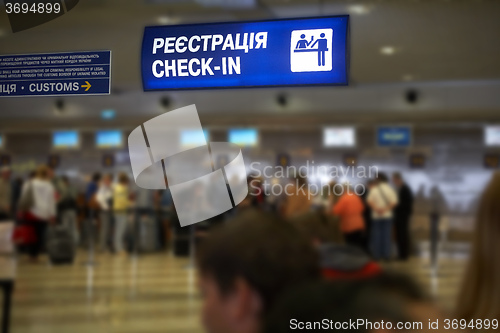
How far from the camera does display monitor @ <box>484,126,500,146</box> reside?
16.4 metres

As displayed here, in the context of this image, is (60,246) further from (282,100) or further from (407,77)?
(407,77)

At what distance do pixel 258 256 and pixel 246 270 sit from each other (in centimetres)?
3

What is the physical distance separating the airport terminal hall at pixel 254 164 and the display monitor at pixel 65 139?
0.51ft

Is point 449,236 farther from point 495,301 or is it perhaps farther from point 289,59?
point 495,301

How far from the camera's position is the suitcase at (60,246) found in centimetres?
1076

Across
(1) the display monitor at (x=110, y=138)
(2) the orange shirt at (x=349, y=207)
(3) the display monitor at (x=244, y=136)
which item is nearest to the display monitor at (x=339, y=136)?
(3) the display monitor at (x=244, y=136)

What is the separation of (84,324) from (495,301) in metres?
5.16

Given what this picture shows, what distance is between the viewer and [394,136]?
1698 cm

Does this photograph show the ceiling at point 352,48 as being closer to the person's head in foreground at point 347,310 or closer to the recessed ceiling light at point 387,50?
the recessed ceiling light at point 387,50

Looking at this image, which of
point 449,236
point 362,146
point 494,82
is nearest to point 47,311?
point 494,82

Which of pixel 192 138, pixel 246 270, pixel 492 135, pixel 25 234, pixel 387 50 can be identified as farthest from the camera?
pixel 492 135

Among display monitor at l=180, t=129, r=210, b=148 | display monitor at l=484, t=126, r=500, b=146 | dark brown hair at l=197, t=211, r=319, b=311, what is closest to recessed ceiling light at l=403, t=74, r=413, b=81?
display monitor at l=484, t=126, r=500, b=146

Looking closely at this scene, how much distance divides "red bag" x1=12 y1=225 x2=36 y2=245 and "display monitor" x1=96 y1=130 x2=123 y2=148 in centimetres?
423

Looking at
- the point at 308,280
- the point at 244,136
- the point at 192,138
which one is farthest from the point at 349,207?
the point at 308,280
